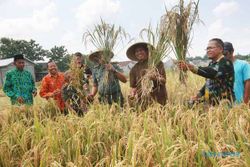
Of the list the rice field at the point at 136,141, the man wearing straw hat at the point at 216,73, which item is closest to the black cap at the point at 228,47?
the man wearing straw hat at the point at 216,73

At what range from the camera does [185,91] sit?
3498 mm

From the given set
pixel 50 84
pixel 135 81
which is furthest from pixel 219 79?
pixel 50 84

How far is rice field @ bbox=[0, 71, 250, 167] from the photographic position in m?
2.10

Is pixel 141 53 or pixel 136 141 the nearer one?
pixel 136 141

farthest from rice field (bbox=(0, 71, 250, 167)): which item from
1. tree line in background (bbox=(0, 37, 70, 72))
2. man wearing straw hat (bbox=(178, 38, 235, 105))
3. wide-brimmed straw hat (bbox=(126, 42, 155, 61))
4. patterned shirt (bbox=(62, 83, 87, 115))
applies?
tree line in background (bbox=(0, 37, 70, 72))

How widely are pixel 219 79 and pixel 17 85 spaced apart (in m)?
2.96

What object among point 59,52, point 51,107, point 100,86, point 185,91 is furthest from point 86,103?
point 59,52

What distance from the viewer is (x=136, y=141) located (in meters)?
2.30

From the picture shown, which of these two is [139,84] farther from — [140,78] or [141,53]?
[141,53]

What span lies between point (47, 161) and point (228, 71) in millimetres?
1954

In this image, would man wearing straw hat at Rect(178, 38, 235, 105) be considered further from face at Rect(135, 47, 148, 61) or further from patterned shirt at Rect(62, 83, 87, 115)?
patterned shirt at Rect(62, 83, 87, 115)

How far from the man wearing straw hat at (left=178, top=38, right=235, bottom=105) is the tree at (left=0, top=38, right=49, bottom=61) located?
52837mm

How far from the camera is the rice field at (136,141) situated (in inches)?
82.7

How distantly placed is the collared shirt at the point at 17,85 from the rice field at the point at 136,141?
151cm
